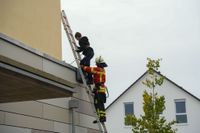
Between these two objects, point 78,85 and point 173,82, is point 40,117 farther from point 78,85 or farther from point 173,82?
point 173,82

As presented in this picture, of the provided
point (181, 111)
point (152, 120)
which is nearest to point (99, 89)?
point (152, 120)

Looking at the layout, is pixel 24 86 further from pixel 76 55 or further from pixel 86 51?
pixel 86 51

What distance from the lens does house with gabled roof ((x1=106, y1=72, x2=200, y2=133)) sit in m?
30.1

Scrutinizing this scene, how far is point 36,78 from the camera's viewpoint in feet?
21.0

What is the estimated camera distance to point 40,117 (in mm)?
8750

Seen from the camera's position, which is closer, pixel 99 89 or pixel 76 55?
pixel 99 89

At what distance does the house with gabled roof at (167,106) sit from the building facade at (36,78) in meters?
19.7

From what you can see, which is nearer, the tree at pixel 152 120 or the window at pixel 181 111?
the tree at pixel 152 120

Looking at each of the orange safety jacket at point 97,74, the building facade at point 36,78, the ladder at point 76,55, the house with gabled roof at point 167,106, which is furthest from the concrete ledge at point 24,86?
the house with gabled roof at point 167,106

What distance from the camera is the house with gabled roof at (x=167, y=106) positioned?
30125mm

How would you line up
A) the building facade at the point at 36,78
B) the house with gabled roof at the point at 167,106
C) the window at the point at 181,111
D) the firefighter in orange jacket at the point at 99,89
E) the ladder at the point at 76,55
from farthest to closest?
the window at the point at 181,111 → the house with gabled roof at the point at 167,106 → the firefighter in orange jacket at the point at 99,89 → the ladder at the point at 76,55 → the building facade at the point at 36,78

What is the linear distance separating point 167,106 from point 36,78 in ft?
81.5

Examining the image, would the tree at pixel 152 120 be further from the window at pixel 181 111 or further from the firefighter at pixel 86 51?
the window at pixel 181 111

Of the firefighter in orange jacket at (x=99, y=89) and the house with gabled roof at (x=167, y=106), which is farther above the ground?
the house with gabled roof at (x=167, y=106)
